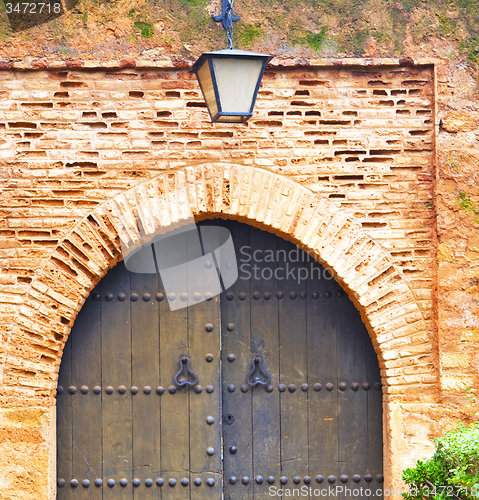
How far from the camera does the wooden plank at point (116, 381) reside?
3.16 meters

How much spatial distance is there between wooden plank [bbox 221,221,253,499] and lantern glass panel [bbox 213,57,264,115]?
3.01 ft

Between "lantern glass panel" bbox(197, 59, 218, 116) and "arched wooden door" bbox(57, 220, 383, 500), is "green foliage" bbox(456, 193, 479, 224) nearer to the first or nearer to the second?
"arched wooden door" bbox(57, 220, 383, 500)

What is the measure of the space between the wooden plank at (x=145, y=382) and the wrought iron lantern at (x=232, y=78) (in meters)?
1.20

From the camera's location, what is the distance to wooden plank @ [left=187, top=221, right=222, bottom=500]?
3.18 metres

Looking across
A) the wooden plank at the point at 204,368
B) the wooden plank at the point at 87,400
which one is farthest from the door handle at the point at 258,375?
the wooden plank at the point at 87,400

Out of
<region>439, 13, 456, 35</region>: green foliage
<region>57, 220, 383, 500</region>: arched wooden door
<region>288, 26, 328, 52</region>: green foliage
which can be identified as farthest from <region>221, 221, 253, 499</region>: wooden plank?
<region>439, 13, 456, 35</region>: green foliage

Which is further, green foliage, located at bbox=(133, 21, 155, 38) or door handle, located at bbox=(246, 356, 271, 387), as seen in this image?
door handle, located at bbox=(246, 356, 271, 387)

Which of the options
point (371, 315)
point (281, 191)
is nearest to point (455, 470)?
point (371, 315)

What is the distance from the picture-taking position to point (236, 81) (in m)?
2.60

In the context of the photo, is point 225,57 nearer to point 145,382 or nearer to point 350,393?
point 145,382

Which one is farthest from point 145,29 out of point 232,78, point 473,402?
point 473,402

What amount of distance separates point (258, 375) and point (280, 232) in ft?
3.05

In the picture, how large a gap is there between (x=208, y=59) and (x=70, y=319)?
1.68 m

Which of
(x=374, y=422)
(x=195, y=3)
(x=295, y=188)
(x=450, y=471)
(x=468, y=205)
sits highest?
(x=195, y=3)
